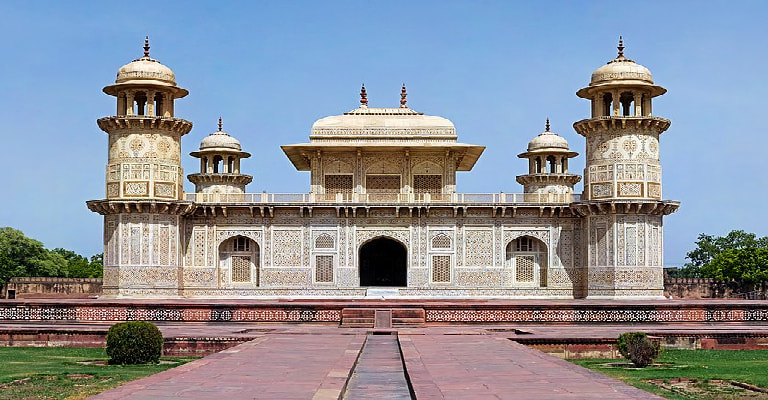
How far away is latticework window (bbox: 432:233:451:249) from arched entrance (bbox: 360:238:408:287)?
2067 mm

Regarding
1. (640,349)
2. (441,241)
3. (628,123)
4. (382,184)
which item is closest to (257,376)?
(640,349)

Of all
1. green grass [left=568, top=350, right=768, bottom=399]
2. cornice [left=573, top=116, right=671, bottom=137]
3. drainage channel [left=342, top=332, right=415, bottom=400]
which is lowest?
green grass [left=568, top=350, right=768, bottom=399]

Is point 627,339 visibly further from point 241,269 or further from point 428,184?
point 241,269

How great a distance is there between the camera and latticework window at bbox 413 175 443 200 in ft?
97.7

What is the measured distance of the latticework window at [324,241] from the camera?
28.7 meters

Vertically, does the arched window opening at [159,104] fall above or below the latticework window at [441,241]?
above

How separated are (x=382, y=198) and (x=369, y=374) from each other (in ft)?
63.7

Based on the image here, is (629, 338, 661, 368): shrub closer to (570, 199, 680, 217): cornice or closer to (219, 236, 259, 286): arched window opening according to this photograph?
(570, 199, 680, 217): cornice

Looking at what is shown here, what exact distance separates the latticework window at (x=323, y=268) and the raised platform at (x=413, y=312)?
30.8ft

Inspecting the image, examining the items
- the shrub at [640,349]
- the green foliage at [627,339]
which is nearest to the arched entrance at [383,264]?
the green foliage at [627,339]

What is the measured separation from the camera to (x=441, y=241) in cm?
2869

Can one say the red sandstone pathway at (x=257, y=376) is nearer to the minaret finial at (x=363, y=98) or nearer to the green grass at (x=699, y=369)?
the green grass at (x=699, y=369)

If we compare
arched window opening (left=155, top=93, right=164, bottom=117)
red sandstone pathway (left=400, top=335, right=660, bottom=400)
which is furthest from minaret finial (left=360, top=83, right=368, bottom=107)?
red sandstone pathway (left=400, top=335, right=660, bottom=400)

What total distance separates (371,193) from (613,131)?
715cm
